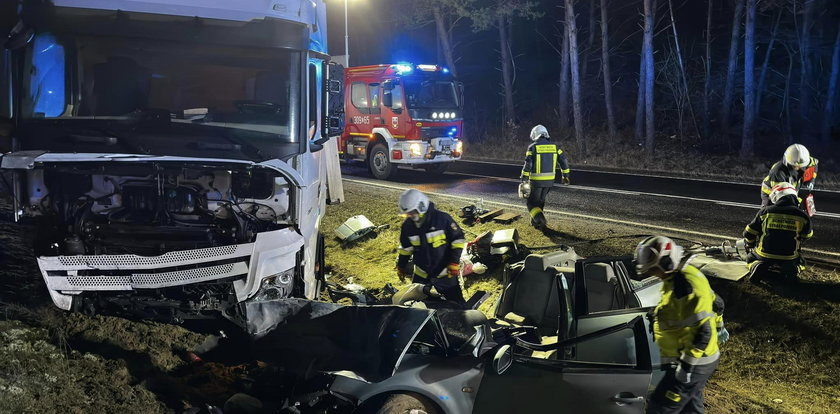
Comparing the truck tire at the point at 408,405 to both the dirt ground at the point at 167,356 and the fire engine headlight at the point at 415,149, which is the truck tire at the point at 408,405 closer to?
the dirt ground at the point at 167,356

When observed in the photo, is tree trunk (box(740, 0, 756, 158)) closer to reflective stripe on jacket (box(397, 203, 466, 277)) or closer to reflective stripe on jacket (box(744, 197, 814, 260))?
reflective stripe on jacket (box(744, 197, 814, 260))

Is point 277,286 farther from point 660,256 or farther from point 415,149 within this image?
point 415,149

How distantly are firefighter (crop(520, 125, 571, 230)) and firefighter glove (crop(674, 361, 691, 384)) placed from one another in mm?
6050

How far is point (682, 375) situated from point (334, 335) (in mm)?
2274

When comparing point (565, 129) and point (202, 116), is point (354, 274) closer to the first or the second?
point (202, 116)

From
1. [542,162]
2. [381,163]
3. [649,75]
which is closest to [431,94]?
[381,163]

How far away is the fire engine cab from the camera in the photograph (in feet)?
52.5

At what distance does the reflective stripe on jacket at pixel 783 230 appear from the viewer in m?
6.81

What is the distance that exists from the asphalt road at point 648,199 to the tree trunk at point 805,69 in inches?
380

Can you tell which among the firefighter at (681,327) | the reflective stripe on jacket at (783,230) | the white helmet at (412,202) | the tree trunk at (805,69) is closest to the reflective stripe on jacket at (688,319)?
the firefighter at (681,327)

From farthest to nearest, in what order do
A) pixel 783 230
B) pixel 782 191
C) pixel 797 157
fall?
pixel 797 157
pixel 782 191
pixel 783 230

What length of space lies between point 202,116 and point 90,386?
7.78 ft

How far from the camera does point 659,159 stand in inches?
786

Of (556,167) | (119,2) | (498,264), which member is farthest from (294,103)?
(556,167)
